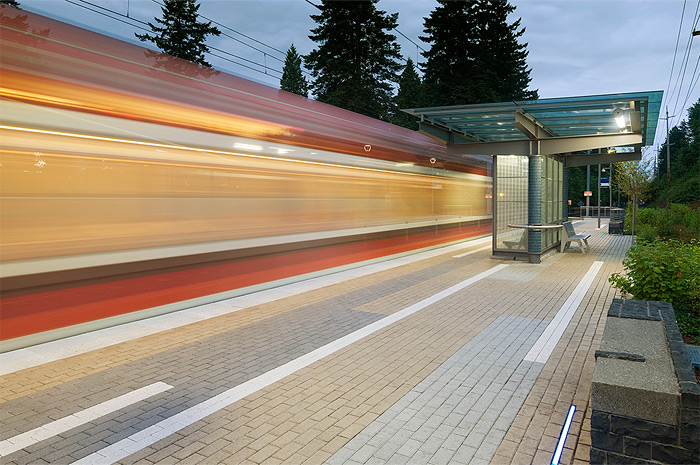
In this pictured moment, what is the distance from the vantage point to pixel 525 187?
14000 millimetres

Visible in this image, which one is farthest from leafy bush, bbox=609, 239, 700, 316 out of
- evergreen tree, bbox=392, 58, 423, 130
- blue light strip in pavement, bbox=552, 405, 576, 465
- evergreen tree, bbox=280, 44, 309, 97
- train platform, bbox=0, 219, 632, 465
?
evergreen tree, bbox=280, 44, 309, 97

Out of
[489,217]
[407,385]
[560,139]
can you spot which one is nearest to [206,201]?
[407,385]

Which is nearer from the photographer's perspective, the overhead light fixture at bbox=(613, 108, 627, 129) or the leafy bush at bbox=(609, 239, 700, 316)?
the leafy bush at bbox=(609, 239, 700, 316)

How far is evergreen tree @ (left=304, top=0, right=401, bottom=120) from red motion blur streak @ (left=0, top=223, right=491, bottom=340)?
22.0m

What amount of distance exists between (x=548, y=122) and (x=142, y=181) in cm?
1010

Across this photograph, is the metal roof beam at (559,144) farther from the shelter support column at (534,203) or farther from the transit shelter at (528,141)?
the shelter support column at (534,203)

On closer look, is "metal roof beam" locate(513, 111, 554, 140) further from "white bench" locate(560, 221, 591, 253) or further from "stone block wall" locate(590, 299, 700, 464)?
"stone block wall" locate(590, 299, 700, 464)

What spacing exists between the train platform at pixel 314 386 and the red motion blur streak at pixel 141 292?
0.91 ft

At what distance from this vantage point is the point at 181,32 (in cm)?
3100

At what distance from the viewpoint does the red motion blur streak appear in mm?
5403

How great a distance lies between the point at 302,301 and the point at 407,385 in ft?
12.6

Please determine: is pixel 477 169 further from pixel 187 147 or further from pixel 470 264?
pixel 187 147

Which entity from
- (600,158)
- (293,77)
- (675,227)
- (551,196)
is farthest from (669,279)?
(293,77)

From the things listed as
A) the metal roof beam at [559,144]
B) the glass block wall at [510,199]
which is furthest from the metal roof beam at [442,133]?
the glass block wall at [510,199]
